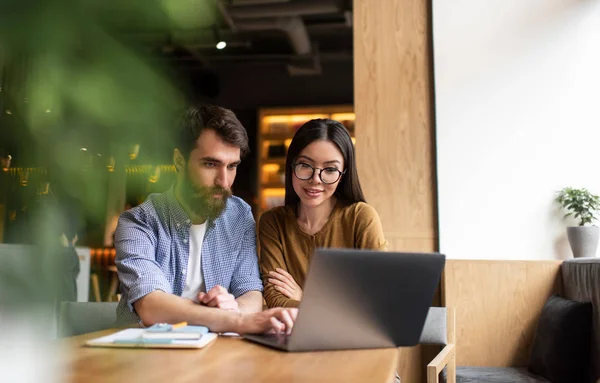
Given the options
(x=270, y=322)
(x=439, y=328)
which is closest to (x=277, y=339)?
(x=270, y=322)

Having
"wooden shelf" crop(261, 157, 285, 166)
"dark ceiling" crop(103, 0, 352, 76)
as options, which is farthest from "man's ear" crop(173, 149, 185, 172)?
"wooden shelf" crop(261, 157, 285, 166)

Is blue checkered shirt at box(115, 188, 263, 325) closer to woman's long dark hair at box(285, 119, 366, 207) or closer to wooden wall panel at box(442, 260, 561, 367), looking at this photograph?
woman's long dark hair at box(285, 119, 366, 207)

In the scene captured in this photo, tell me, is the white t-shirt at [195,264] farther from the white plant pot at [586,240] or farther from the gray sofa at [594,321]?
the white plant pot at [586,240]

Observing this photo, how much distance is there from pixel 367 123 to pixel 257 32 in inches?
30.2

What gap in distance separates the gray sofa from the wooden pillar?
0.72 meters

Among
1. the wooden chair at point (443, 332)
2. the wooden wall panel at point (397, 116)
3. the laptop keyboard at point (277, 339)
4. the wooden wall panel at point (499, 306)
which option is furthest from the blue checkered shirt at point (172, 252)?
the wooden wall panel at point (397, 116)

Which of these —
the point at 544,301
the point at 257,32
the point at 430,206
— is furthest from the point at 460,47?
the point at 544,301

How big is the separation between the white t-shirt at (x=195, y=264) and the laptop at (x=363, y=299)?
0.43m

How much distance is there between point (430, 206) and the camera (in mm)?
2846

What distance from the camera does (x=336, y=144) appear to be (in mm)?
1252

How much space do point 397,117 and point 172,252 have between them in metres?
2.07

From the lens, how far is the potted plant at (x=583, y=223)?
2467mm

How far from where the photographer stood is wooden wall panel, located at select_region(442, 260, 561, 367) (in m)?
2.38

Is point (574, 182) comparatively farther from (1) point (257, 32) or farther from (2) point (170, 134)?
(2) point (170, 134)
